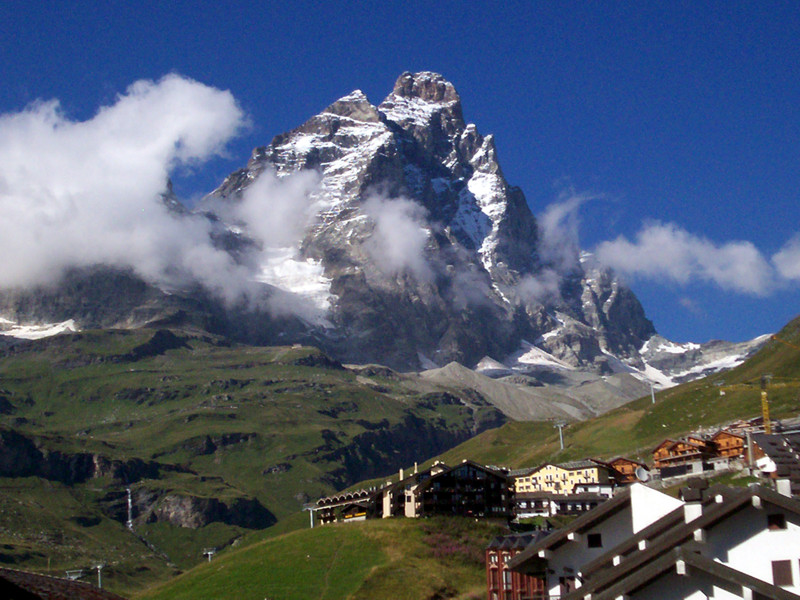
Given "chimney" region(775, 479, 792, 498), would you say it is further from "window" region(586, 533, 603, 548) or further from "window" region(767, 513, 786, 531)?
"window" region(586, 533, 603, 548)

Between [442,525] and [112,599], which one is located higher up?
[442,525]

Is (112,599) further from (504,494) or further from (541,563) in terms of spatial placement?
(504,494)

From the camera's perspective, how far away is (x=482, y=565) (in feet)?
373

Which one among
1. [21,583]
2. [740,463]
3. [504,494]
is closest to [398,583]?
[504,494]

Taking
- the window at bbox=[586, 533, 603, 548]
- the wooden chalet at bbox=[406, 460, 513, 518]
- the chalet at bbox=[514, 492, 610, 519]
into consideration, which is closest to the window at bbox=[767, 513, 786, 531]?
the window at bbox=[586, 533, 603, 548]

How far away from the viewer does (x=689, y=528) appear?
80.6 ft

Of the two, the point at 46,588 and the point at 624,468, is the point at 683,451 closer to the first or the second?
the point at 624,468

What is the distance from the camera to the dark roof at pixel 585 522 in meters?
30.5

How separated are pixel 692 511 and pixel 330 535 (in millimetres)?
110926

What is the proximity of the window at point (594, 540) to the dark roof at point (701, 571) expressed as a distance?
7.55 metres

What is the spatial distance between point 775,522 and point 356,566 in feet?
311

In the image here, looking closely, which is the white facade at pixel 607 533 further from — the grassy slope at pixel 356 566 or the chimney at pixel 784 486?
the grassy slope at pixel 356 566

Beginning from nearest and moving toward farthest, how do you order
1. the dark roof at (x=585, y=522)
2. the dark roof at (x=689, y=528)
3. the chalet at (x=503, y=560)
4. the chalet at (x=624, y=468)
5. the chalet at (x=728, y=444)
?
the dark roof at (x=689, y=528)
the dark roof at (x=585, y=522)
the chalet at (x=503, y=560)
the chalet at (x=728, y=444)
the chalet at (x=624, y=468)

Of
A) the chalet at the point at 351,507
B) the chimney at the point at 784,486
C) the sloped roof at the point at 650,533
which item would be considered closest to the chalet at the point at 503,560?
the sloped roof at the point at 650,533
